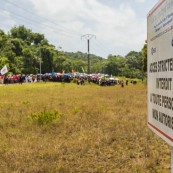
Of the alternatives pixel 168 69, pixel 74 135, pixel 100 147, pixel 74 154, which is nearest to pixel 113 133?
pixel 74 135

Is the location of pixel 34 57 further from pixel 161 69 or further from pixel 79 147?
pixel 161 69

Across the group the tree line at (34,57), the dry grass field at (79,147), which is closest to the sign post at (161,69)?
the dry grass field at (79,147)

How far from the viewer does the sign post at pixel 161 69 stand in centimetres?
343

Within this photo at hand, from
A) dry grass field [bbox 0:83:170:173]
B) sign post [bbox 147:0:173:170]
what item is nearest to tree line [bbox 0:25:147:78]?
dry grass field [bbox 0:83:170:173]

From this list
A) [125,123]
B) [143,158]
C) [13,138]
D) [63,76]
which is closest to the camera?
[143,158]

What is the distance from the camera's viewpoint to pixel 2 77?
2286 inches

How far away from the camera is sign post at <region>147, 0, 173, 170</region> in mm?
3432

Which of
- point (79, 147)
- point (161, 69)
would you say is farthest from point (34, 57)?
point (161, 69)

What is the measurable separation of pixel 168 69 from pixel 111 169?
14.0ft

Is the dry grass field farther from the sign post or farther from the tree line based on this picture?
the tree line

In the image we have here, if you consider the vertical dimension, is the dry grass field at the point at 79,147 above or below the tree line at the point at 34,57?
below

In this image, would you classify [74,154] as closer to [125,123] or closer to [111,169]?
[111,169]

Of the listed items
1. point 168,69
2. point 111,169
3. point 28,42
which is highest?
point 28,42

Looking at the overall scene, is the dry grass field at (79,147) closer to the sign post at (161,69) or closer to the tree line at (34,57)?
the sign post at (161,69)
